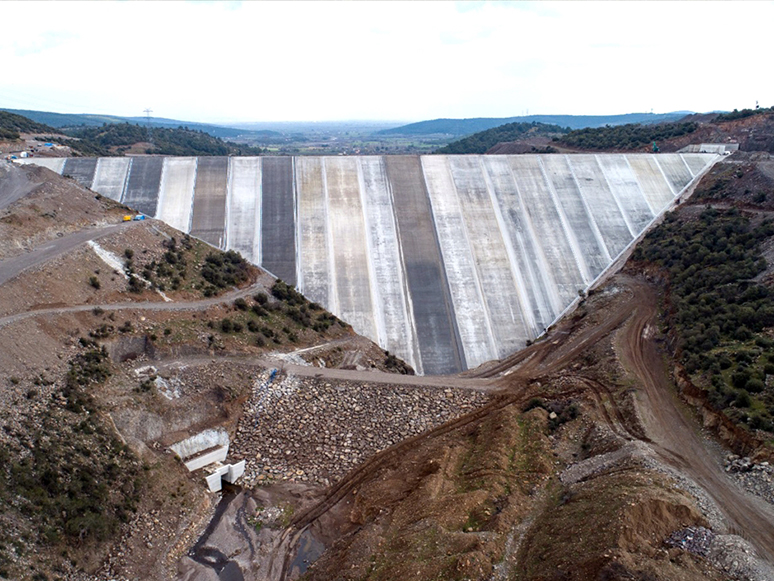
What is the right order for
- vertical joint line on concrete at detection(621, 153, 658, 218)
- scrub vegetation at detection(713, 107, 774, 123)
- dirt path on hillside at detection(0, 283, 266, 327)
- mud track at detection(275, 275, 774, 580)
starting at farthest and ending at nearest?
scrub vegetation at detection(713, 107, 774, 123)
vertical joint line on concrete at detection(621, 153, 658, 218)
dirt path on hillside at detection(0, 283, 266, 327)
mud track at detection(275, 275, 774, 580)

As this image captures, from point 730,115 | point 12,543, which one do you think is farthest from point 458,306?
point 730,115

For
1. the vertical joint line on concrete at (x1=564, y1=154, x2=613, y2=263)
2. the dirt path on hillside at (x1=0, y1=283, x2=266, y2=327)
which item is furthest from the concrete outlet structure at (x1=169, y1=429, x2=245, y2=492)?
the vertical joint line on concrete at (x1=564, y1=154, x2=613, y2=263)

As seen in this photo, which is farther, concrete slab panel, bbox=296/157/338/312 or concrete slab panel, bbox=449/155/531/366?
concrete slab panel, bbox=296/157/338/312

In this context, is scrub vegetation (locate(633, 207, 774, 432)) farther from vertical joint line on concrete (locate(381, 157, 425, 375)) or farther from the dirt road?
the dirt road

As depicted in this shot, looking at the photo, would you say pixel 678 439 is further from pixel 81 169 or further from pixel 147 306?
pixel 81 169


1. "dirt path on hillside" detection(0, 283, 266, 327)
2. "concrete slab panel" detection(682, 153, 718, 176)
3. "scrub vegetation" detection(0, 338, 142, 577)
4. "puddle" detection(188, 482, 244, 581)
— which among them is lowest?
"puddle" detection(188, 482, 244, 581)

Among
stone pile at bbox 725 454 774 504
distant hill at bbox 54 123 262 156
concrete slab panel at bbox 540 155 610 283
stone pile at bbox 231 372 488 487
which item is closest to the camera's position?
stone pile at bbox 725 454 774 504

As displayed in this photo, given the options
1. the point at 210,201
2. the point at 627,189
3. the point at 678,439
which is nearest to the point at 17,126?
the point at 210,201
